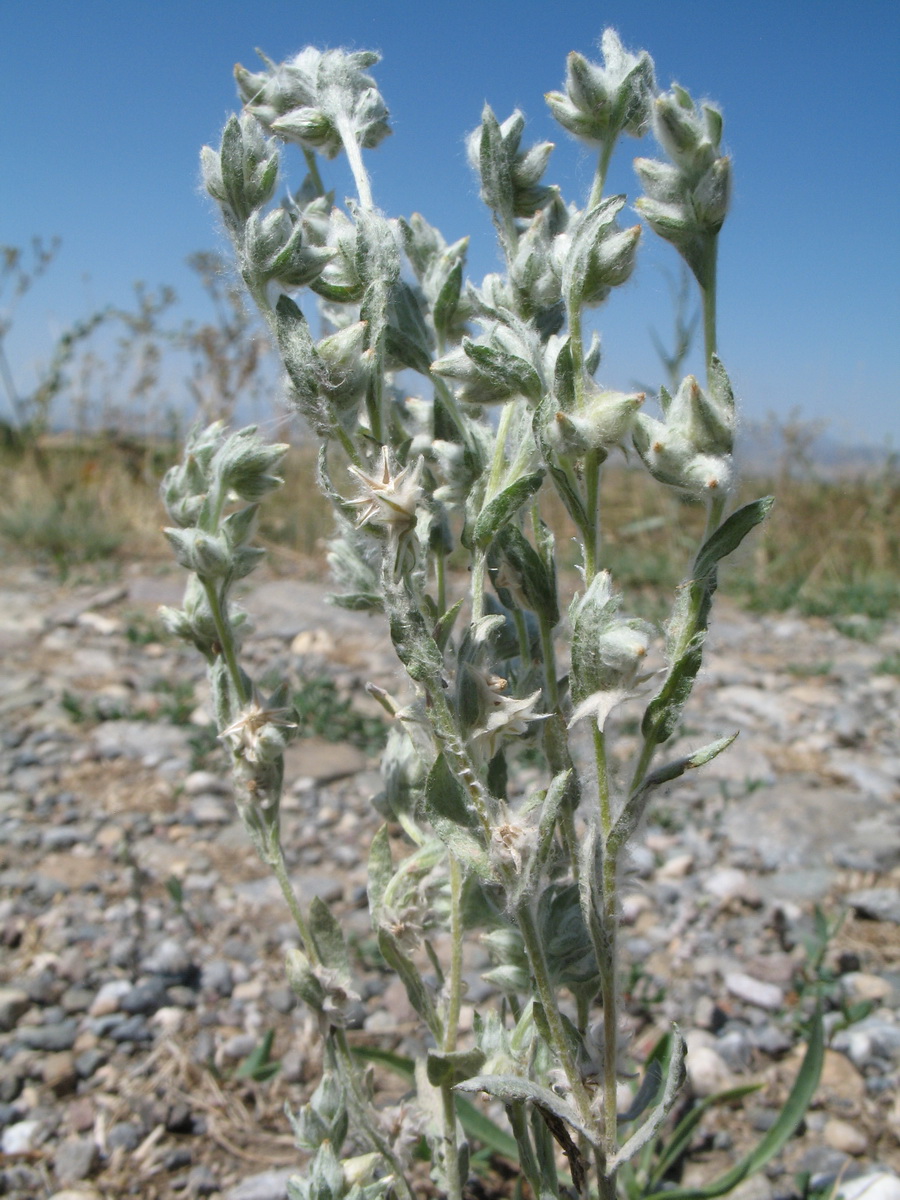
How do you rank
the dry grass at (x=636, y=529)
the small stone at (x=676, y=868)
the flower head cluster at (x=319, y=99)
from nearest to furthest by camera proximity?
the flower head cluster at (x=319, y=99), the small stone at (x=676, y=868), the dry grass at (x=636, y=529)

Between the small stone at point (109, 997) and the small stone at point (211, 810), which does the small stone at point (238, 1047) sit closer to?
the small stone at point (109, 997)

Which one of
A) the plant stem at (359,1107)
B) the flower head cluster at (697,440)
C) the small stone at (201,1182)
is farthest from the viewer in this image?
the small stone at (201,1182)

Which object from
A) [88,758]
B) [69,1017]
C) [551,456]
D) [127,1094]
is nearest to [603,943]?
[551,456]

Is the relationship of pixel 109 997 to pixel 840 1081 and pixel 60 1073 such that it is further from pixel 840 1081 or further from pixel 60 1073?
pixel 840 1081

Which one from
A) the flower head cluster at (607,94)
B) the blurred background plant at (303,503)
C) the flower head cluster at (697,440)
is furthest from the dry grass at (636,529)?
the flower head cluster at (697,440)

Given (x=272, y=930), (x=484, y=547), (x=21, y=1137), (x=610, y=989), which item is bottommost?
(x=21, y=1137)

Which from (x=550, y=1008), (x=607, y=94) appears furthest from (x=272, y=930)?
(x=607, y=94)
